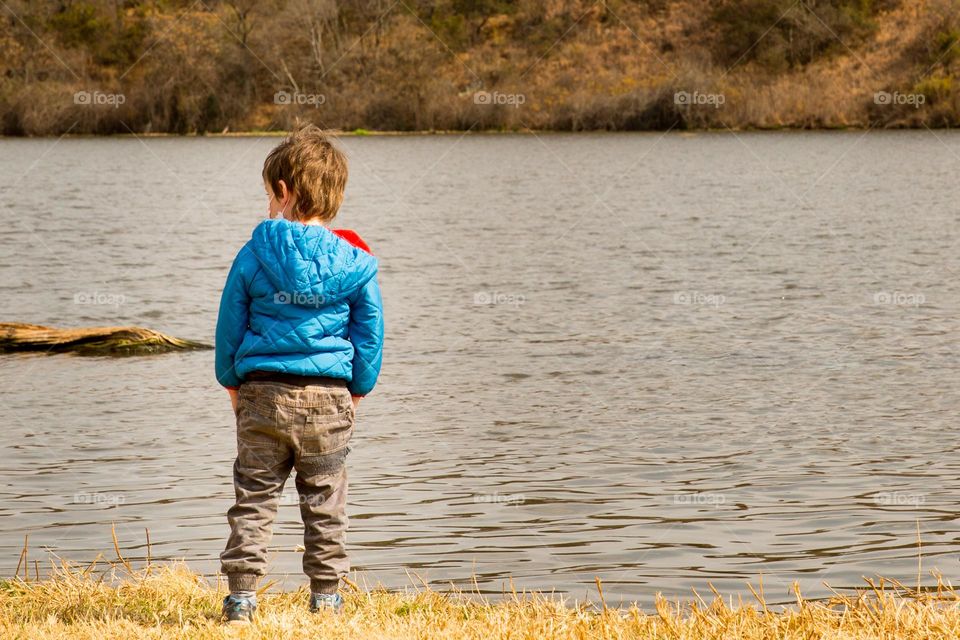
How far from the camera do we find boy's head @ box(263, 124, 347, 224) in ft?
16.8

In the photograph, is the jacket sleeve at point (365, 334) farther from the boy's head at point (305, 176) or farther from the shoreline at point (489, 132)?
the shoreline at point (489, 132)

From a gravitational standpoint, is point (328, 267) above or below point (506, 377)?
above

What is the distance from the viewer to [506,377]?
41.7ft

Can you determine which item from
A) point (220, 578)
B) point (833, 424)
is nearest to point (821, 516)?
point (833, 424)

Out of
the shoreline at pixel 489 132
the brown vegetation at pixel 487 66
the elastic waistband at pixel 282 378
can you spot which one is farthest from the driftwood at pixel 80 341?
the brown vegetation at pixel 487 66

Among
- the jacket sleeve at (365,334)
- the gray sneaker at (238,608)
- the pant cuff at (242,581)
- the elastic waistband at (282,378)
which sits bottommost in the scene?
the gray sneaker at (238,608)

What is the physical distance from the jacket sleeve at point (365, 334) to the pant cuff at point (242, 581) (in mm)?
834

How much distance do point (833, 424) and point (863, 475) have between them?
159 cm

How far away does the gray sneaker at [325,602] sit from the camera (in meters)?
5.22

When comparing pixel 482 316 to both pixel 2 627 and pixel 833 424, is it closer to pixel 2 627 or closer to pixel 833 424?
pixel 833 424

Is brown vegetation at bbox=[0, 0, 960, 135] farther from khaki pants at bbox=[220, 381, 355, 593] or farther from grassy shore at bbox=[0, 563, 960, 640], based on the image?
khaki pants at bbox=[220, 381, 355, 593]

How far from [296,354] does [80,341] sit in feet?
32.1

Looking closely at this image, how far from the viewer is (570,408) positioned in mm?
11195

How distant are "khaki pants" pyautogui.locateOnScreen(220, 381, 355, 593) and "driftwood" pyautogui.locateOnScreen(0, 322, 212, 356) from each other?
9.43 m
